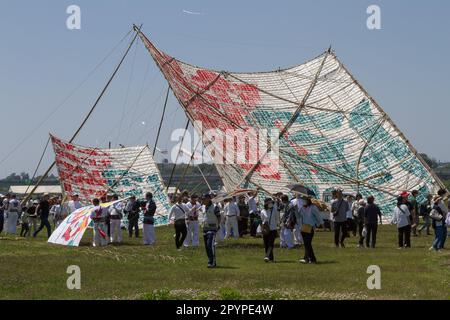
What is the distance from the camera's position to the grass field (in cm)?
1870

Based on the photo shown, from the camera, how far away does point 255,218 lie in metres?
39.0

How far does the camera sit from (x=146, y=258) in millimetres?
26844

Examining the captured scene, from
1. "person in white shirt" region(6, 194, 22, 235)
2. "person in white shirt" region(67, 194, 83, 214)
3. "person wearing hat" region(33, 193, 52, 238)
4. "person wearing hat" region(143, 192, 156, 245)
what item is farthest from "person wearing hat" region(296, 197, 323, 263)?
"person in white shirt" region(6, 194, 22, 235)

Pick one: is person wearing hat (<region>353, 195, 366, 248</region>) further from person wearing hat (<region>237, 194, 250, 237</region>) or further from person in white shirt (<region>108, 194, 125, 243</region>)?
person in white shirt (<region>108, 194, 125, 243</region>)

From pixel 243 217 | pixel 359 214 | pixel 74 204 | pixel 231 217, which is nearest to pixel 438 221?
pixel 359 214

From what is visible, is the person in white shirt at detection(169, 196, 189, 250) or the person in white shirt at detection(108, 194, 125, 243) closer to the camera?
the person in white shirt at detection(169, 196, 189, 250)

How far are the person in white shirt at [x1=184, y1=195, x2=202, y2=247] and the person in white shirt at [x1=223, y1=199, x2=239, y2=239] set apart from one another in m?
4.51

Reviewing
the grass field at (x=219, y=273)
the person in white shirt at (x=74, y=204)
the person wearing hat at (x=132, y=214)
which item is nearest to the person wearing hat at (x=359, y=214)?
the grass field at (x=219, y=273)

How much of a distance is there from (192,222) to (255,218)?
7.70 metres

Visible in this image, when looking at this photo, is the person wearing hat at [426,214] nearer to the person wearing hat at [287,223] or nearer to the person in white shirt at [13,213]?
the person wearing hat at [287,223]

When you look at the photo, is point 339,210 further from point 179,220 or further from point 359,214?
point 359,214

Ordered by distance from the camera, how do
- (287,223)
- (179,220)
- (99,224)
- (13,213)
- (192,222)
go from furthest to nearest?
1. (13,213)
2. (99,224)
3. (192,222)
4. (179,220)
5. (287,223)
